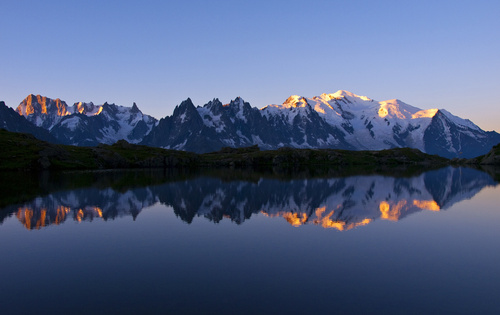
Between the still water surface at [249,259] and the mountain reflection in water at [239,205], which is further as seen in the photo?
the mountain reflection in water at [239,205]

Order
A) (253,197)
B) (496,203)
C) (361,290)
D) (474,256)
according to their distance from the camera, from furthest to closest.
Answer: (253,197), (496,203), (474,256), (361,290)

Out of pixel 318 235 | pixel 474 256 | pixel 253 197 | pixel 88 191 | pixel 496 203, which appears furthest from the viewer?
pixel 88 191

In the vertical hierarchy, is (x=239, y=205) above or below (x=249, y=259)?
above

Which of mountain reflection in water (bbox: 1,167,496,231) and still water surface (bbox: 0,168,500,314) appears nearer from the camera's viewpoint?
still water surface (bbox: 0,168,500,314)

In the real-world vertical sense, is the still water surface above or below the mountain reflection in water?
below

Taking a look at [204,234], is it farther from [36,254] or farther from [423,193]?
[423,193]

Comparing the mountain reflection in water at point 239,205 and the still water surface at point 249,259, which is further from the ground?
the mountain reflection in water at point 239,205

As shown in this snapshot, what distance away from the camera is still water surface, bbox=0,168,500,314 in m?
19.6

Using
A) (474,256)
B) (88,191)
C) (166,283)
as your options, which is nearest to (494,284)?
(474,256)

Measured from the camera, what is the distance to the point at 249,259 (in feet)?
90.3

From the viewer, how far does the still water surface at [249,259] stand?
1959 cm

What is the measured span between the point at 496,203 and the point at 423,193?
1504cm

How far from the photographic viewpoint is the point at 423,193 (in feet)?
239

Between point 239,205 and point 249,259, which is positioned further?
point 239,205
